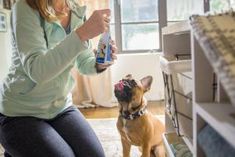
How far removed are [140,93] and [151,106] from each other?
169 centimetres

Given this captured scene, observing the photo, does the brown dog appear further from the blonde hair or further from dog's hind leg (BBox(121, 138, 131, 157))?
the blonde hair

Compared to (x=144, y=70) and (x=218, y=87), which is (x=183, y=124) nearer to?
(x=218, y=87)

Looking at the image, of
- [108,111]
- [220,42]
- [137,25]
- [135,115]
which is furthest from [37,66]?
[137,25]

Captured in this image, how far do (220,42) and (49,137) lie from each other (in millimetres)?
693

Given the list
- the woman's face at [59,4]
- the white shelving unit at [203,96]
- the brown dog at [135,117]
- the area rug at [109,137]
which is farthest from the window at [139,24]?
the white shelving unit at [203,96]

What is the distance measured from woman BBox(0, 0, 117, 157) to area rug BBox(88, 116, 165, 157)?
0.83 m

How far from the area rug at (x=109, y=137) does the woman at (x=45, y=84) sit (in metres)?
0.83

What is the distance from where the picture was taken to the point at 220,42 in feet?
1.50

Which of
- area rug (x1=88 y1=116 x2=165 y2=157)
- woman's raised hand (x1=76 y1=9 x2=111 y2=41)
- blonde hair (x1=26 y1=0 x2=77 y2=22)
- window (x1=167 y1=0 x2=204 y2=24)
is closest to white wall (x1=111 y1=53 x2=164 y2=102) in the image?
window (x1=167 y1=0 x2=204 y2=24)

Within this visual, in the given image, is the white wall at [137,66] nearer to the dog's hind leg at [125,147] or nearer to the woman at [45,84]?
the dog's hind leg at [125,147]

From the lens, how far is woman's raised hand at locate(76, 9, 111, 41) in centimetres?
93

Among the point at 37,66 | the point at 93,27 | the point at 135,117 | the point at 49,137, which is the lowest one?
the point at 135,117

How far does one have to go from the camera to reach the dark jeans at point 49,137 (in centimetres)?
97

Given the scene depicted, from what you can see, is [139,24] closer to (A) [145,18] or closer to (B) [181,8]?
(A) [145,18]
